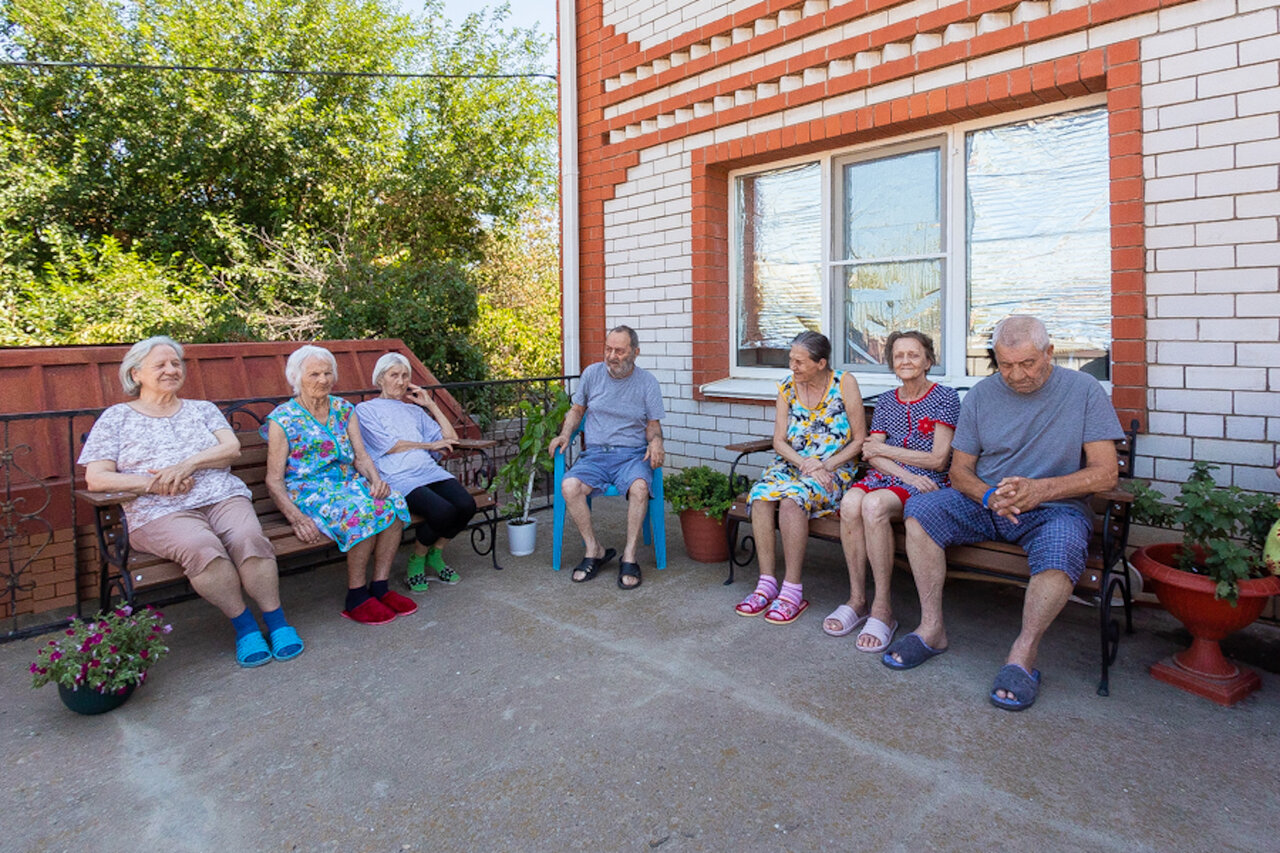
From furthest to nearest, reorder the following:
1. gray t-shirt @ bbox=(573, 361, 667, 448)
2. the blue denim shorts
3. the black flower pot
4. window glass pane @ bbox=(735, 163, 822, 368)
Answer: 1. window glass pane @ bbox=(735, 163, 822, 368)
2. gray t-shirt @ bbox=(573, 361, 667, 448)
3. the blue denim shorts
4. the black flower pot

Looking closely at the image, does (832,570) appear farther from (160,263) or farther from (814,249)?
(160,263)

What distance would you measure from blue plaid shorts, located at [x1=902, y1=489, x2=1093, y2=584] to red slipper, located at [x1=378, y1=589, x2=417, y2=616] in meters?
2.16

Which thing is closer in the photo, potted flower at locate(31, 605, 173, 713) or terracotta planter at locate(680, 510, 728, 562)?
potted flower at locate(31, 605, 173, 713)

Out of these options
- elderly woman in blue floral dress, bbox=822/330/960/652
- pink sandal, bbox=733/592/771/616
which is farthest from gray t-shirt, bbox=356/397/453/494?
elderly woman in blue floral dress, bbox=822/330/960/652

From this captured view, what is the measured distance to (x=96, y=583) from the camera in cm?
377

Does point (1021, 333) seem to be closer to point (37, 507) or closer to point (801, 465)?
point (801, 465)

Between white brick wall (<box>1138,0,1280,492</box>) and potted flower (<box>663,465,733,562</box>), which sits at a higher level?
white brick wall (<box>1138,0,1280,492</box>)

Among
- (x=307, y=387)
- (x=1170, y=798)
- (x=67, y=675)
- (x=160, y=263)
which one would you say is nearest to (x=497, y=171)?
(x=160, y=263)

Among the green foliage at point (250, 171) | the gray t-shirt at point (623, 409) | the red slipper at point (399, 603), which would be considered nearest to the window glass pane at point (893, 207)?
the gray t-shirt at point (623, 409)

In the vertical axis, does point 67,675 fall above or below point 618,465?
below

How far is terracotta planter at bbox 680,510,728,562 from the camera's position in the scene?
4.21 meters

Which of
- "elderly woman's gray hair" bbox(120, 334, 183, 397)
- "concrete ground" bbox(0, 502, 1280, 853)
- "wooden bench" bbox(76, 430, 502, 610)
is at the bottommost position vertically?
"concrete ground" bbox(0, 502, 1280, 853)

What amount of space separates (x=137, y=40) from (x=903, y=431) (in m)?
13.6

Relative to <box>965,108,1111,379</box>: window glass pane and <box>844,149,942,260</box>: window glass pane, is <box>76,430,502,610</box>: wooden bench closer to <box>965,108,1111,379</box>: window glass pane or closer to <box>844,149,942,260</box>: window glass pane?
<box>844,149,942,260</box>: window glass pane
